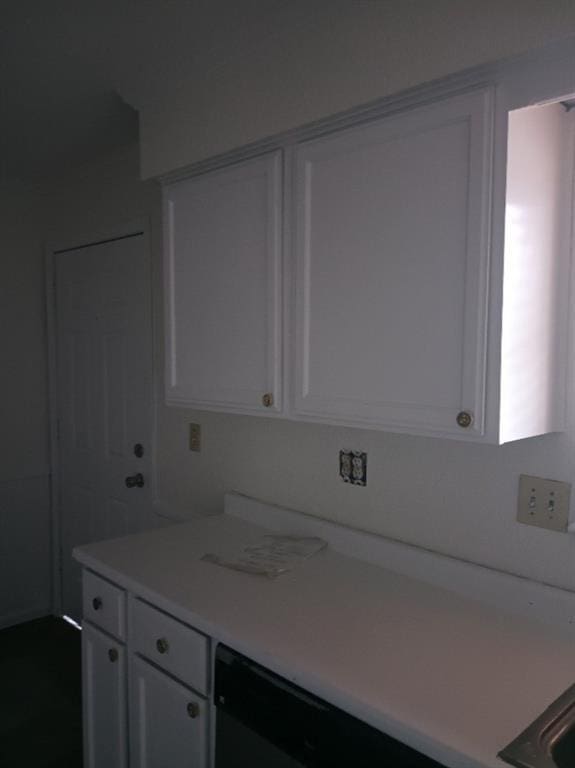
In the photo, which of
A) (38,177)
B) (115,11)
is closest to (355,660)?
(115,11)

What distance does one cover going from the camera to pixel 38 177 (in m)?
3.19

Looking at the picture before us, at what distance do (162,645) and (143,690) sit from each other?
19 centimetres

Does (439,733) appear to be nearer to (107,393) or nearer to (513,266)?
(513,266)

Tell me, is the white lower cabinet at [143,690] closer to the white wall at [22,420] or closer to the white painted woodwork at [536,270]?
the white painted woodwork at [536,270]

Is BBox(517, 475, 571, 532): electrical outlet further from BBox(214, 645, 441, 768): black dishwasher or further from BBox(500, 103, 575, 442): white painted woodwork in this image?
BBox(214, 645, 441, 768): black dishwasher

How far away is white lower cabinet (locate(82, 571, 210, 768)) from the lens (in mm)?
1468

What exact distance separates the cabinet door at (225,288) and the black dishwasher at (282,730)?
2.27 feet

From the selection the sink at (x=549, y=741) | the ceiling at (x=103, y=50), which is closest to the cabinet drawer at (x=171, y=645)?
the sink at (x=549, y=741)

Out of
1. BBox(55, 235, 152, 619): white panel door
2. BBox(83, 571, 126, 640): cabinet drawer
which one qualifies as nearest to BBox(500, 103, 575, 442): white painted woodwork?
BBox(83, 571, 126, 640): cabinet drawer

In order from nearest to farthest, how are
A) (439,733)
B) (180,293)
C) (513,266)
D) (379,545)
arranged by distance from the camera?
1. (439,733)
2. (513,266)
3. (379,545)
4. (180,293)

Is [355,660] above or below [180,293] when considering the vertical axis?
below

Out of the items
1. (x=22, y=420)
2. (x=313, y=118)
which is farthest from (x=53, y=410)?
(x=313, y=118)

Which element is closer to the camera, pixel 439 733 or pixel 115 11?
pixel 439 733

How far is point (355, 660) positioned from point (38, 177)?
116 inches
